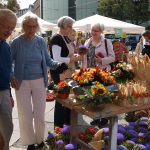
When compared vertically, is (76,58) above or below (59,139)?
above

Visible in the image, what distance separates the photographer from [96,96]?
291 cm

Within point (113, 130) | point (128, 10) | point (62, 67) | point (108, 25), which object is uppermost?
point (128, 10)

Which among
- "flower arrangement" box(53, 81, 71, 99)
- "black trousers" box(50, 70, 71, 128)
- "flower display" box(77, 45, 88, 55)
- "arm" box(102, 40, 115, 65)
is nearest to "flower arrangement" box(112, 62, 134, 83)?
"flower arrangement" box(53, 81, 71, 99)

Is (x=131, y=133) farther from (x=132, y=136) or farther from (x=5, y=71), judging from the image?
(x=5, y=71)

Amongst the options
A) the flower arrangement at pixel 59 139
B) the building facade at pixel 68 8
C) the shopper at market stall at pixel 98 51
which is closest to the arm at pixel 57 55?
the shopper at market stall at pixel 98 51

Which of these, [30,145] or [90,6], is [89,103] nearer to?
[30,145]

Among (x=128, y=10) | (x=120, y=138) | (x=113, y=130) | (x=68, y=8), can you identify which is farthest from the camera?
(x=68, y=8)

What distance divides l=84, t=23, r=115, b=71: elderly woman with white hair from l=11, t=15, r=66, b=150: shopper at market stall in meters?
0.83

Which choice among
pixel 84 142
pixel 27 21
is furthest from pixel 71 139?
pixel 27 21

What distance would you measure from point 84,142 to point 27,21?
1348 mm

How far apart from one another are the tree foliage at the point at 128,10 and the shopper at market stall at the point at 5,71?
46.5m

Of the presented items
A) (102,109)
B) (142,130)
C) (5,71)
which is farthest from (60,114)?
(102,109)

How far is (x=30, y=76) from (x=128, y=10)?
1878 inches

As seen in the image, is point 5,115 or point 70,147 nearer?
point 5,115
